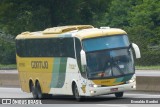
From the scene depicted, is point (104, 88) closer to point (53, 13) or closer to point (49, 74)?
point (49, 74)

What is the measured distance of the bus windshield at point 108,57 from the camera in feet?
80.7

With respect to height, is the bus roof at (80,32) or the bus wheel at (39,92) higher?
the bus roof at (80,32)

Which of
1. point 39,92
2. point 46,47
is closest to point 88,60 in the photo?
point 46,47

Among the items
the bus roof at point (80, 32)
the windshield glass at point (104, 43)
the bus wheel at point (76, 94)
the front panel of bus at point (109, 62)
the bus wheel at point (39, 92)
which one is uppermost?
the bus roof at point (80, 32)

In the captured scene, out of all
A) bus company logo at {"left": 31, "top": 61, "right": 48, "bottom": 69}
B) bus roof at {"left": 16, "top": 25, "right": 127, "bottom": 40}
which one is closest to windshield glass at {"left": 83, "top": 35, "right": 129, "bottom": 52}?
bus roof at {"left": 16, "top": 25, "right": 127, "bottom": 40}

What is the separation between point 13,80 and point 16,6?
17.0 m

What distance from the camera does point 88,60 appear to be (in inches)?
→ 973

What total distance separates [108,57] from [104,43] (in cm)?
60

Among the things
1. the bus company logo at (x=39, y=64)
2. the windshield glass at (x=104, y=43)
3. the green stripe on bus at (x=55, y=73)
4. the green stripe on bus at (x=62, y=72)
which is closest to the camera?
the windshield glass at (x=104, y=43)

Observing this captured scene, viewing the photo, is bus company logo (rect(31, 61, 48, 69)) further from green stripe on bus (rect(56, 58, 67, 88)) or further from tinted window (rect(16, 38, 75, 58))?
green stripe on bus (rect(56, 58, 67, 88))

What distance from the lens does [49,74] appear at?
2858 centimetres

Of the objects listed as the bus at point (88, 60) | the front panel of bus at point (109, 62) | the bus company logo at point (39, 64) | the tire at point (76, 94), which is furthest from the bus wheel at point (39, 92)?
the front panel of bus at point (109, 62)

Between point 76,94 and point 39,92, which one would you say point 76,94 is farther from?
point 39,92

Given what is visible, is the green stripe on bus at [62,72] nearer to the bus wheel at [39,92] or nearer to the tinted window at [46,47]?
the tinted window at [46,47]
